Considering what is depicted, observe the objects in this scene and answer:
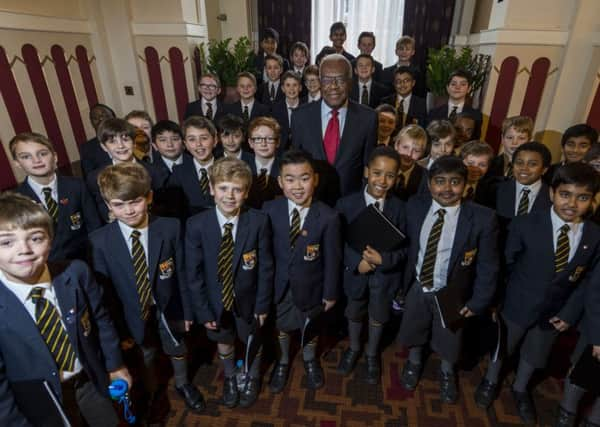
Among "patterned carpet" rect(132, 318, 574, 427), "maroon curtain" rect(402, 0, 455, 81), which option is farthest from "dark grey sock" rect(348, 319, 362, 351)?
"maroon curtain" rect(402, 0, 455, 81)

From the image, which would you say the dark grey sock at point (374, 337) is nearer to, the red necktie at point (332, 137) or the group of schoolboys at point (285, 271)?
the group of schoolboys at point (285, 271)

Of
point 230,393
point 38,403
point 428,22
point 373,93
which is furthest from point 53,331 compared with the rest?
point 428,22

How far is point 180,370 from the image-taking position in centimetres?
191

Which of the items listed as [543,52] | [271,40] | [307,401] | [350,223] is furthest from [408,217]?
[271,40]

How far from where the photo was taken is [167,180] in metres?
2.35

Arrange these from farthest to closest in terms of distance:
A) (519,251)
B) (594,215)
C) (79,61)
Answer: (79,61) < (594,215) < (519,251)

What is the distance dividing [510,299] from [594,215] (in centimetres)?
86

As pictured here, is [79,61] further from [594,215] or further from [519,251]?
[594,215]

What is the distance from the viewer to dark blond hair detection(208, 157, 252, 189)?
1.66 meters

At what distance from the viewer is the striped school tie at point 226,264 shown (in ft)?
5.53

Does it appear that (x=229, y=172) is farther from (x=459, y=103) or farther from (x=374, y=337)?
(x=459, y=103)

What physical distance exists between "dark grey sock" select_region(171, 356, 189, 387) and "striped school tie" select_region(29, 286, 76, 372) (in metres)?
0.63

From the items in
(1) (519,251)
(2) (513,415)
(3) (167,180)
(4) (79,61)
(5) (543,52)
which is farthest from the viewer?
(4) (79,61)

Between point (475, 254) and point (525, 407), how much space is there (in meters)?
0.91
